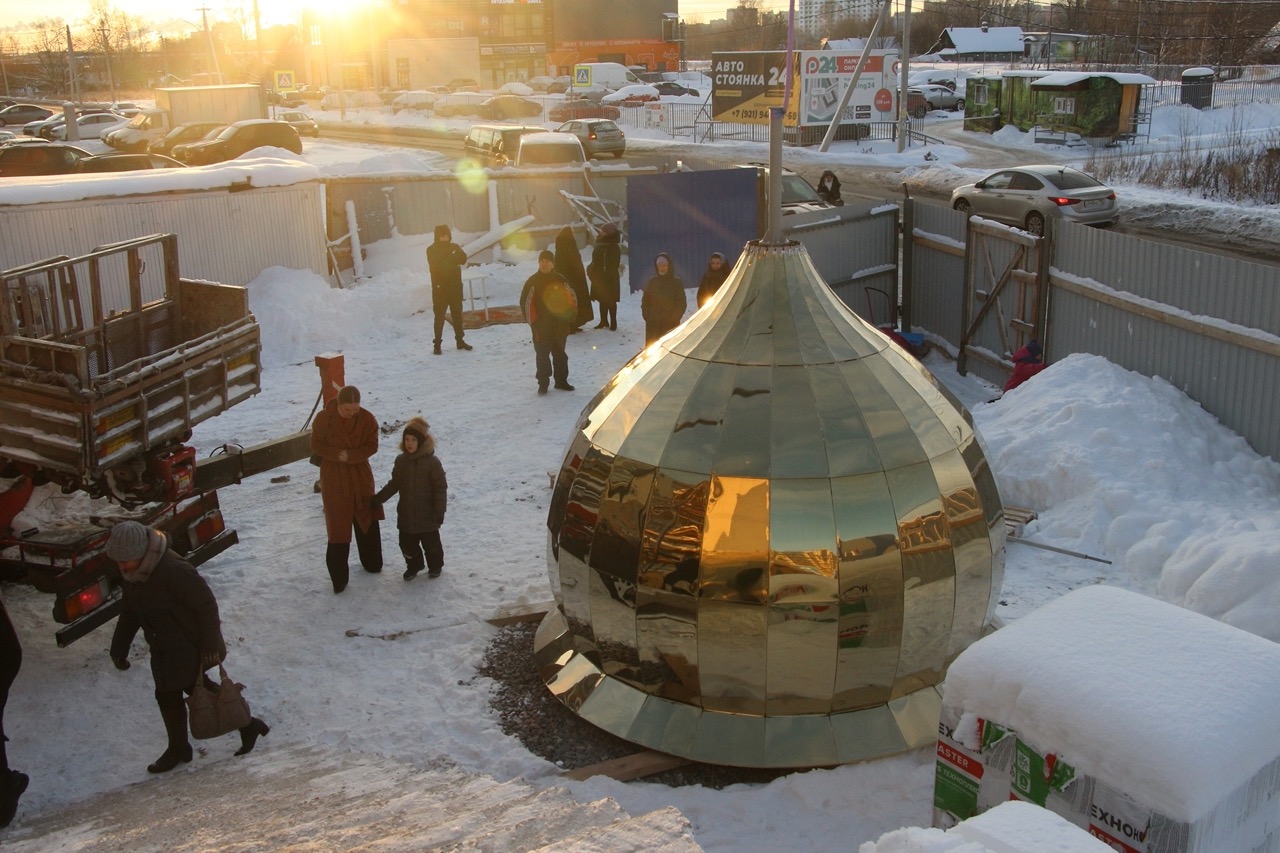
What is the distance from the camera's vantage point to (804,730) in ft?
21.7

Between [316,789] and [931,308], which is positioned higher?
[931,308]

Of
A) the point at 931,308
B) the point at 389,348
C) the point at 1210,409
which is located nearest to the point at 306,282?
the point at 389,348

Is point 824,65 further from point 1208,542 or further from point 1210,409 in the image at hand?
point 1208,542

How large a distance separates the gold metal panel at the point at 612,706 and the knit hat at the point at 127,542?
2.65m

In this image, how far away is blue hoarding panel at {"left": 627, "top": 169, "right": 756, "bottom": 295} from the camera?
17922 mm

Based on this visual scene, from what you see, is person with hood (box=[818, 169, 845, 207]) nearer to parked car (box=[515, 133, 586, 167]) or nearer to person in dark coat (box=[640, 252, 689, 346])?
parked car (box=[515, 133, 586, 167])

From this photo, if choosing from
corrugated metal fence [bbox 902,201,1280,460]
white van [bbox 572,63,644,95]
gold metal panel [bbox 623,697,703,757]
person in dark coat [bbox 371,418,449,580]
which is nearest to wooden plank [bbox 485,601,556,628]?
person in dark coat [bbox 371,418,449,580]

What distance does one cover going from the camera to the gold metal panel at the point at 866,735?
6539 mm

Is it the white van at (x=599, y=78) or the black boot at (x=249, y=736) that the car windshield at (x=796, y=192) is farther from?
the white van at (x=599, y=78)

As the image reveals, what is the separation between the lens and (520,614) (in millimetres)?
8594

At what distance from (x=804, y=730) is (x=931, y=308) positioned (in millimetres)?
10038

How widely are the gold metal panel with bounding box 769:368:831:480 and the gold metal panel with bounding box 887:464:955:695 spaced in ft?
1.47

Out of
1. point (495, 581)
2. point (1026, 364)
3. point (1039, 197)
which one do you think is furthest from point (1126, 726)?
point (1039, 197)

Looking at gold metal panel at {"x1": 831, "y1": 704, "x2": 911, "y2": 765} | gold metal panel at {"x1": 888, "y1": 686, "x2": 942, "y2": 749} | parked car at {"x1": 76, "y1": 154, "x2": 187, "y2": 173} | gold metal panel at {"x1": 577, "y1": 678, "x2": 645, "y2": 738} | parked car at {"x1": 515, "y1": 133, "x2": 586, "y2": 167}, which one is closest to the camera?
gold metal panel at {"x1": 831, "y1": 704, "x2": 911, "y2": 765}
